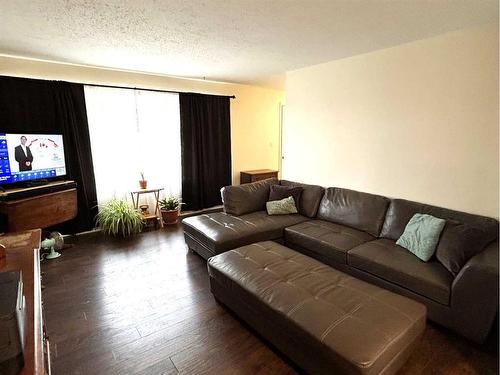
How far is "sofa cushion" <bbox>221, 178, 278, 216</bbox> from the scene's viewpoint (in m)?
3.55

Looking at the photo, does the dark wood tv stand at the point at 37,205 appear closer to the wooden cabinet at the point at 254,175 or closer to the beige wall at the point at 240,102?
the beige wall at the point at 240,102

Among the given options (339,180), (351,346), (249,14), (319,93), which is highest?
(249,14)

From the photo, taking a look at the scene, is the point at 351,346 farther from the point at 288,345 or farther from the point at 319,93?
the point at 319,93

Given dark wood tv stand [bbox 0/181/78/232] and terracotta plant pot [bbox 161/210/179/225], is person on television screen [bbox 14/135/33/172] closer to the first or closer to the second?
dark wood tv stand [bbox 0/181/78/232]

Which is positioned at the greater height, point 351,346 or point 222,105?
point 222,105

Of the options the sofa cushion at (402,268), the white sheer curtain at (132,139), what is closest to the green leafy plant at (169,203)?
the white sheer curtain at (132,139)

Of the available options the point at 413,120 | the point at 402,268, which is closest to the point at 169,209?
the point at 402,268

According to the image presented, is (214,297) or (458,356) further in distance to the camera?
(214,297)

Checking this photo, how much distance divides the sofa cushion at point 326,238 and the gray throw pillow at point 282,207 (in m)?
0.33

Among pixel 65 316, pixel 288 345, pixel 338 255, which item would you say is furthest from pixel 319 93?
pixel 65 316

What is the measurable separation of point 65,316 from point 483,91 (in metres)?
3.87

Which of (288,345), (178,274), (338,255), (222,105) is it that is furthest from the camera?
(222,105)

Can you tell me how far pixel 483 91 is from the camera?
2.30 metres

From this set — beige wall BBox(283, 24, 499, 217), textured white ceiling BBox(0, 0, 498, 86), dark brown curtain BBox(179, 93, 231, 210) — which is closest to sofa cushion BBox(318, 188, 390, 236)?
beige wall BBox(283, 24, 499, 217)
